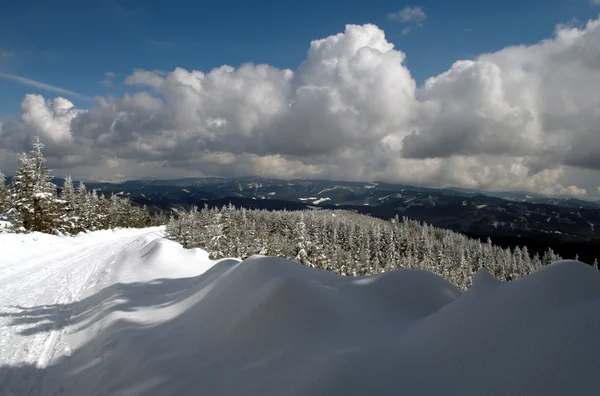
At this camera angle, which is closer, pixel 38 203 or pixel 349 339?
pixel 349 339

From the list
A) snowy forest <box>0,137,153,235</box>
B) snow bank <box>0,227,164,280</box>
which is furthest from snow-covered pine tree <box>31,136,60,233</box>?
snow bank <box>0,227,164,280</box>

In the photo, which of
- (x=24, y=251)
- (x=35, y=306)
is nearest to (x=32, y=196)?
(x=24, y=251)

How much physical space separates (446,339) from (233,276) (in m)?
7.28

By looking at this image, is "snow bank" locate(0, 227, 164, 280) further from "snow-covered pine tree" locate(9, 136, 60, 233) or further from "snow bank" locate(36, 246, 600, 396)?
"snow bank" locate(36, 246, 600, 396)

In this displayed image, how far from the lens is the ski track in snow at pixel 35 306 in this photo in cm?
772

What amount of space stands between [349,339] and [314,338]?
0.74m

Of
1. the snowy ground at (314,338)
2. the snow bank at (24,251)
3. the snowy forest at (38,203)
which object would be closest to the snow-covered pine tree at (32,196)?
the snowy forest at (38,203)

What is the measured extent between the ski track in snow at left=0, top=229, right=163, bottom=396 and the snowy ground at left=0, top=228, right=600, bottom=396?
6 centimetres

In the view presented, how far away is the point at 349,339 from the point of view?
6.17m

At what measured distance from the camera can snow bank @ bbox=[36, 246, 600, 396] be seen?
4.14 metres

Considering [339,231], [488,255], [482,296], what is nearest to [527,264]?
[488,255]

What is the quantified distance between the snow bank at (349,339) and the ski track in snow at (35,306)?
2.17 feet

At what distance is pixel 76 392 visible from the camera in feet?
22.1

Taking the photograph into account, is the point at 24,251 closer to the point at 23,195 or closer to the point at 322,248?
the point at 23,195
